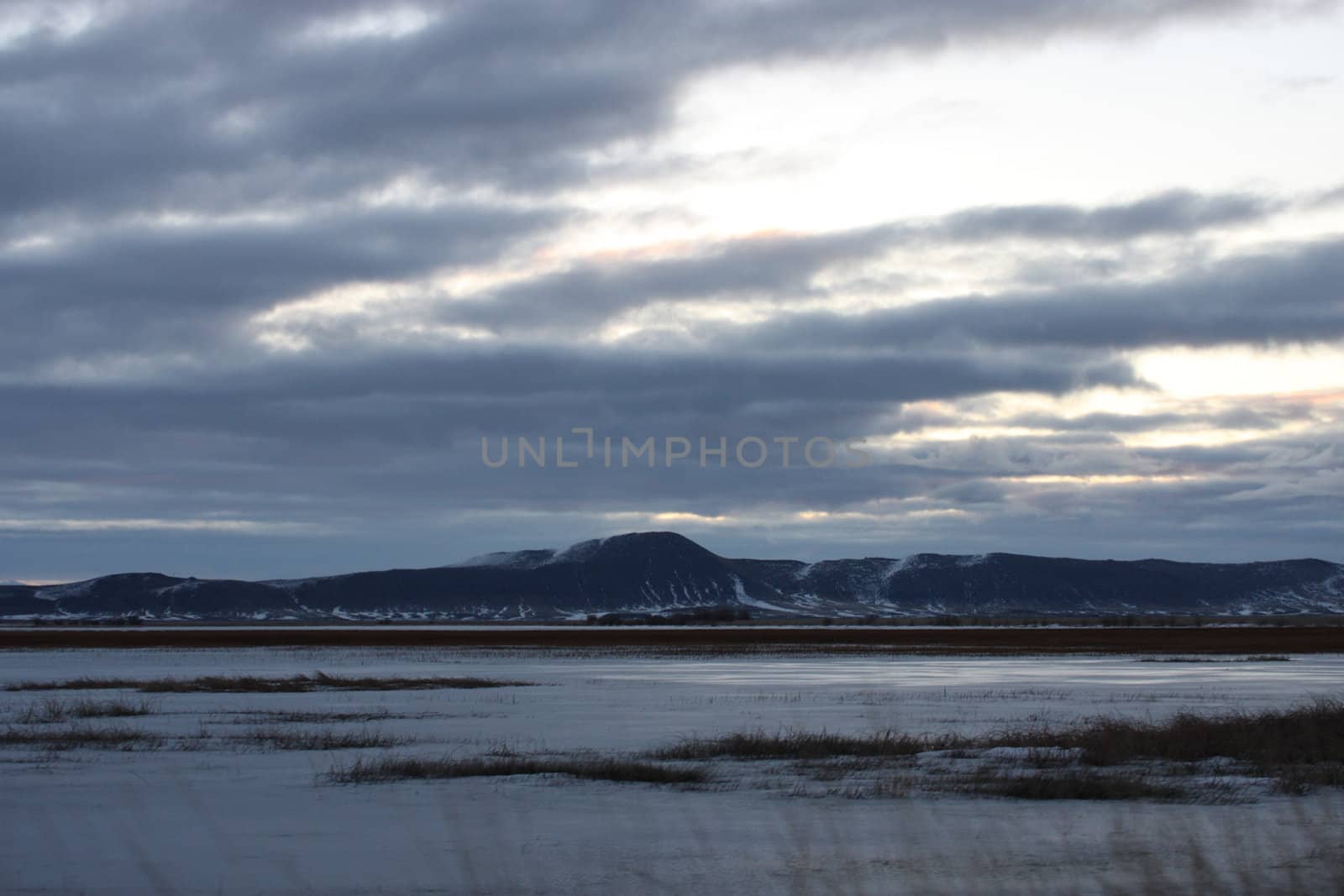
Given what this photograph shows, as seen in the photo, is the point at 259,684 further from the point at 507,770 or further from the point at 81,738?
the point at 507,770

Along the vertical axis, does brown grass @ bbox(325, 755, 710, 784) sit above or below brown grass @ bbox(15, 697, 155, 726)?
above

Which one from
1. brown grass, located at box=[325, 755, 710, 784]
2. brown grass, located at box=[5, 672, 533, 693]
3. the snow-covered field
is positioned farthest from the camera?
brown grass, located at box=[5, 672, 533, 693]

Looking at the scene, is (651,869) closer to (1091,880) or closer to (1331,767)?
(1091,880)

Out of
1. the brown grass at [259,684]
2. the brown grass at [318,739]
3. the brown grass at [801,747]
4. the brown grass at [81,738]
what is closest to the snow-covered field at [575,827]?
the brown grass at [318,739]

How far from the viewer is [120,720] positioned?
34.3m

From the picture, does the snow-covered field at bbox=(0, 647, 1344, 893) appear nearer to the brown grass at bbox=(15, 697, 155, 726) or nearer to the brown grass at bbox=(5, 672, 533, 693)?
the brown grass at bbox=(15, 697, 155, 726)

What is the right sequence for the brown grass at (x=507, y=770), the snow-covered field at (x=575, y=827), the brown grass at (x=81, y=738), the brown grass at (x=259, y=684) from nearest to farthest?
the snow-covered field at (x=575, y=827), the brown grass at (x=507, y=770), the brown grass at (x=81, y=738), the brown grass at (x=259, y=684)

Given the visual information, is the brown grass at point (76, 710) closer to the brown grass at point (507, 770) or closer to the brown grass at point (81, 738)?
the brown grass at point (81, 738)

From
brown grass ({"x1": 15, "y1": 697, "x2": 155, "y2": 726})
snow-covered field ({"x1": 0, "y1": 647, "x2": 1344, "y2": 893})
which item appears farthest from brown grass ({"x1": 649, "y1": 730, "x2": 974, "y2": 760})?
brown grass ({"x1": 15, "y1": 697, "x2": 155, "y2": 726})

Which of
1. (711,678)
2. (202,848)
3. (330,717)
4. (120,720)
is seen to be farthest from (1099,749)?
(711,678)

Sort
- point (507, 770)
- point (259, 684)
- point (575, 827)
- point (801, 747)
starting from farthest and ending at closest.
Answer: point (259, 684), point (801, 747), point (507, 770), point (575, 827)

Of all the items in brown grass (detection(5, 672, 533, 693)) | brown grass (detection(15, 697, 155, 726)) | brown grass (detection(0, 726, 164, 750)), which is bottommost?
brown grass (detection(5, 672, 533, 693))

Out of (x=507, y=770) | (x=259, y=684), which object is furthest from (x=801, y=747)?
(x=259, y=684)

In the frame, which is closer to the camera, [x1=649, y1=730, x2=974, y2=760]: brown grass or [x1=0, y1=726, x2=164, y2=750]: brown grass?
[x1=649, y1=730, x2=974, y2=760]: brown grass
